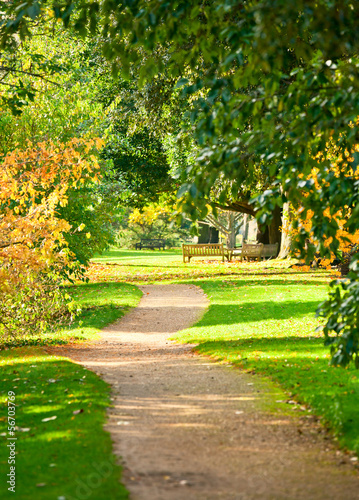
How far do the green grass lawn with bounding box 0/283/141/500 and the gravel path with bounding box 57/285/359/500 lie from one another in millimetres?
185

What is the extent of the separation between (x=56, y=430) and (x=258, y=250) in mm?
25158

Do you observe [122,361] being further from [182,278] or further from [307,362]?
[182,278]

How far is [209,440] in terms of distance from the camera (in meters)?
5.43

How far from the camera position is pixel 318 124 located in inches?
181

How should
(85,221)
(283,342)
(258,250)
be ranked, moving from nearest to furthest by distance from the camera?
(283,342)
(85,221)
(258,250)

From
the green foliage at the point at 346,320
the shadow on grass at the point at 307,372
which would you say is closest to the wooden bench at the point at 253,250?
the shadow on grass at the point at 307,372

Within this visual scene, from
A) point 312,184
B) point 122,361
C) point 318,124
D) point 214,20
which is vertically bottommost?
point 122,361

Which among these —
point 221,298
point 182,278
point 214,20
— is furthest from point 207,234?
point 214,20

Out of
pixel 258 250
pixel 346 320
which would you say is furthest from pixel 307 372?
pixel 258 250

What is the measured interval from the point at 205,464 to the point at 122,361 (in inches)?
199

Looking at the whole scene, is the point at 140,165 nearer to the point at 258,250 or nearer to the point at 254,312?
the point at 258,250

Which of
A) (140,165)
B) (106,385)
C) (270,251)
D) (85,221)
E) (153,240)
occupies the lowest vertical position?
(106,385)

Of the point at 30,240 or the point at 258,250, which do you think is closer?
the point at 30,240

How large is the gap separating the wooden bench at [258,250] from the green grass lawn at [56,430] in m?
20.3
